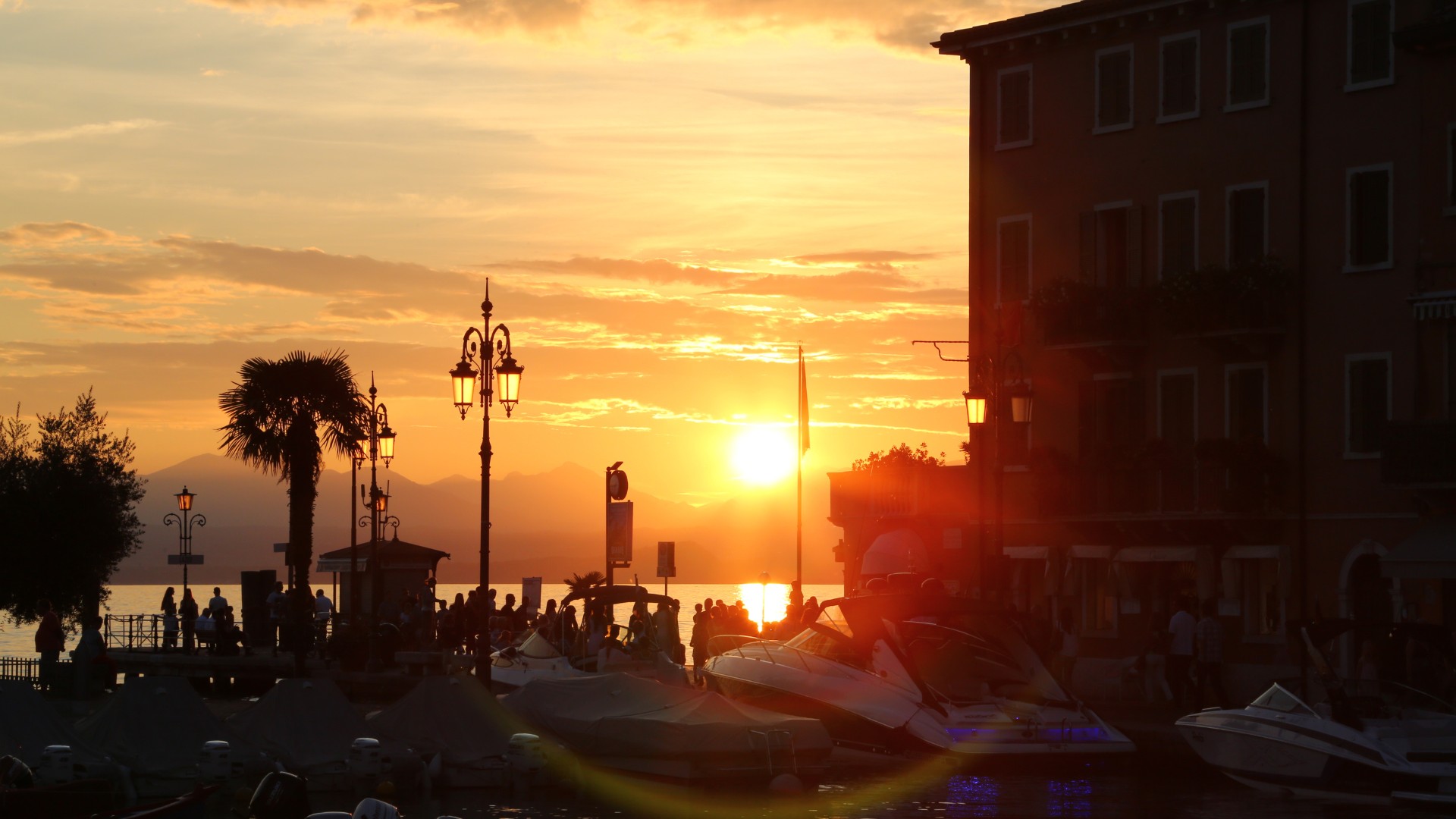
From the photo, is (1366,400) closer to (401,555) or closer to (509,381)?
(509,381)

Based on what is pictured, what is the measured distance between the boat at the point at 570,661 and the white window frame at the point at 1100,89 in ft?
48.0

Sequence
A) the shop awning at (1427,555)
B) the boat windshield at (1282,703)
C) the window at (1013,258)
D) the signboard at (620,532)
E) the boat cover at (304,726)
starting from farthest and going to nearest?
the window at (1013,258)
the signboard at (620,532)
the shop awning at (1427,555)
the boat cover at (304,726)
the boat windshield at (1282,703)

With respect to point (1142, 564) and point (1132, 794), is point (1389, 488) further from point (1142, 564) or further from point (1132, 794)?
point (1132, 794)

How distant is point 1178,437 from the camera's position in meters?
40.5

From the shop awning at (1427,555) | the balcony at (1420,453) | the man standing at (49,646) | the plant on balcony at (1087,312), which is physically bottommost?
the man standing at (49,646)

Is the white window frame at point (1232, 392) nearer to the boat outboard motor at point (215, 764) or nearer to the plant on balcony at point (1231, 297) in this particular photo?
the plant on balcony at point (1231, 297)

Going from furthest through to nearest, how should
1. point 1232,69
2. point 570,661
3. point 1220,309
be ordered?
point 1232,69 → point 1220,309 → point 570,661

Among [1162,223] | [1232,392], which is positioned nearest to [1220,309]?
[1232,392]

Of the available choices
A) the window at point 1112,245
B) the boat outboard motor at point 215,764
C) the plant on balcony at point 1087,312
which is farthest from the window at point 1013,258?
the boat outboard motor at point 215,764

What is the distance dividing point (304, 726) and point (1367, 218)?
23837 mm

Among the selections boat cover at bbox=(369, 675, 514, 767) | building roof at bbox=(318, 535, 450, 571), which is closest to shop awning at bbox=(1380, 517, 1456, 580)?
boat cover at bbox=(369, 675, 514, 767)

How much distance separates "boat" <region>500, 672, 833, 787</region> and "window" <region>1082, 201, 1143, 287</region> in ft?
57.7

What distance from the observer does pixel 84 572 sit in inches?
2264

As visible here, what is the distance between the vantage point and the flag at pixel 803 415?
6244cm
